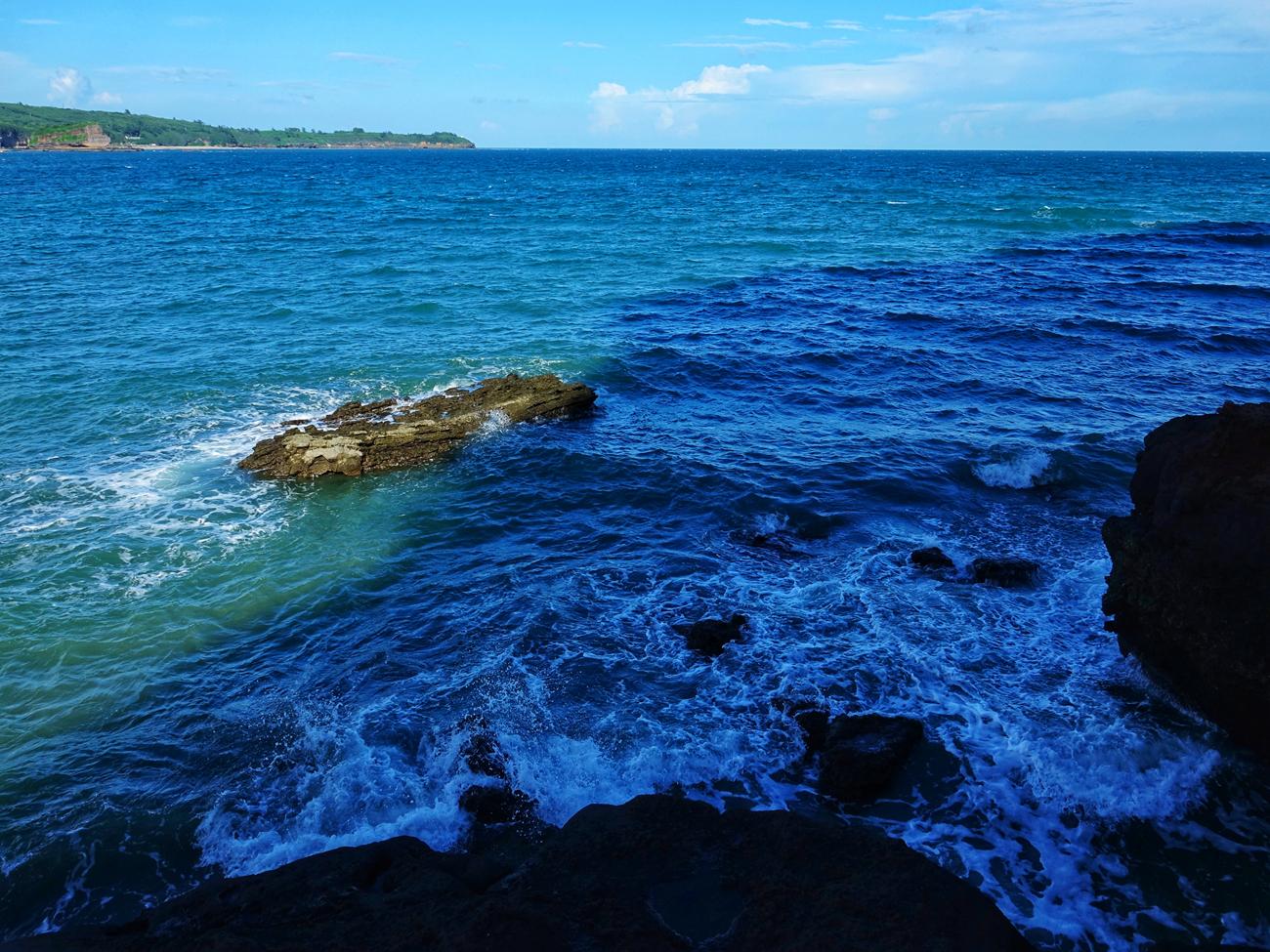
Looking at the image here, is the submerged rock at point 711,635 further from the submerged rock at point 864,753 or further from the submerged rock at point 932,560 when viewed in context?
the submerged rock at point 932,560

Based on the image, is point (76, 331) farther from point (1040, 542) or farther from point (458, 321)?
point (1040, 542)

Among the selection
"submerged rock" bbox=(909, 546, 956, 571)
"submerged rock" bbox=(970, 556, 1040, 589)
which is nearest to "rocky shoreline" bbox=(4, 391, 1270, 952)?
"submerged rock" bbox=(970, 556, 1040, 589)

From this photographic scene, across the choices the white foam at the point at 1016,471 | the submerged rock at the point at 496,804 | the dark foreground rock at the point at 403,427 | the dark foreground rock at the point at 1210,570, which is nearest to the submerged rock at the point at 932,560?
the dark foreground rock at the point at 1210,570

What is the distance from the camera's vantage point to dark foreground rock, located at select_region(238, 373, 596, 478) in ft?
65.9

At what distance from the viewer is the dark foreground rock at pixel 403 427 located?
65.9 ft

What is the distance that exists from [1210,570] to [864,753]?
512 centimetres

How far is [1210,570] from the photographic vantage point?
410 inches

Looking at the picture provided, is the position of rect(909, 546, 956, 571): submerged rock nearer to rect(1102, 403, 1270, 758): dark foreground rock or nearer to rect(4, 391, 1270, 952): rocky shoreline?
rect(4, 391, 1270, 952): rocky shoreline

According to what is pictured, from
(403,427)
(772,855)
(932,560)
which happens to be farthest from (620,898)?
(403,427)

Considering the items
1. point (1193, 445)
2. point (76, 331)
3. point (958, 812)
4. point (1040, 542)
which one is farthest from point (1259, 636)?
point (76, 331)

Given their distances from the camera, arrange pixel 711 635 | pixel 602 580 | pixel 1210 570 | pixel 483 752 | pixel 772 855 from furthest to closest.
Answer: pixel 602 580 < pixel 711 635 < pixel 483 752 < pixel 1210 570 < pixel 772 855

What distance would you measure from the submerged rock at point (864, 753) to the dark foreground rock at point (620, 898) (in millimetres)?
2057

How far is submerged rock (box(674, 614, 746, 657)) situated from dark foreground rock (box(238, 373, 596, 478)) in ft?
33.4

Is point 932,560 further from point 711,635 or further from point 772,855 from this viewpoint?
point 772,855
